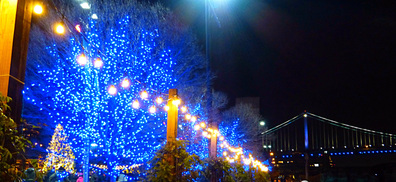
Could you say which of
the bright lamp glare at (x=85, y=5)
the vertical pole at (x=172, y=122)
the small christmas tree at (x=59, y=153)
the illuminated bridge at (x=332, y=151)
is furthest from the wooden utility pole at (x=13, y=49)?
the illuminated bridge at (x=332, y=151)

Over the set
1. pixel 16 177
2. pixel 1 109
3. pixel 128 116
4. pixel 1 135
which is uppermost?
pixel 128 116

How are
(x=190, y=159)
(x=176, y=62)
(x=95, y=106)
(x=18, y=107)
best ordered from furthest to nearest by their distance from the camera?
(x=176, y=62) < (x=95, y=106) < (x=190, y=159) < (x=18, y=107)

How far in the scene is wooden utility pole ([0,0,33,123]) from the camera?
4.34 metres

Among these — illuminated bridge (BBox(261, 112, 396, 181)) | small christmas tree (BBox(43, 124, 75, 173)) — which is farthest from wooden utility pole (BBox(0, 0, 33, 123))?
illuminated bridge (BBox(261, 112, 396, 181))

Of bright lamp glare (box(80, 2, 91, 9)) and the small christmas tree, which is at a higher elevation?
bright lamp glare (box(80, 2, 91, 9))

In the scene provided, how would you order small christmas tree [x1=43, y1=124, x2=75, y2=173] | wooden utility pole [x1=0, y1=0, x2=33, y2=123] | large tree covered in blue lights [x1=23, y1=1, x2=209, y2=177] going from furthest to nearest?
large tree covered in blue lights [x1=23, y1=1, x2=209, y2=177] < small christmas tree [x1=43, y1=124, x2=75, y2=173] < wooden utility pole [x1=0, y1=0, x2=33, y2=123]

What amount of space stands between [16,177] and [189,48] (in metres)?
14.7

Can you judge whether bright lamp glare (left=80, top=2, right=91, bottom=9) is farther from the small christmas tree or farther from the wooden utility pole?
the wooden utility pole

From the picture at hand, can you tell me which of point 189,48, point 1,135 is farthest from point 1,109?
point 189,48

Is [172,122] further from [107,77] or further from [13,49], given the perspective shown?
[107,77]

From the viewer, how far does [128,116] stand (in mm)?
15828

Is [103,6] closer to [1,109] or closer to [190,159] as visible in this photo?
[190,159]

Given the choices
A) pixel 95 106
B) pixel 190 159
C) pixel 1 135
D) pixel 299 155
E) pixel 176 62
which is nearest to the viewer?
pixel 1 135

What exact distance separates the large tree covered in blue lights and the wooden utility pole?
33.4ft
